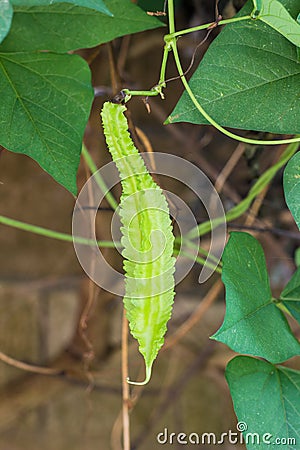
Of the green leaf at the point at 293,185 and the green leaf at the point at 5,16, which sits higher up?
the green leaf at the point at 5,16

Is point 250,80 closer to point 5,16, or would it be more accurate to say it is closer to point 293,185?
point 293,185

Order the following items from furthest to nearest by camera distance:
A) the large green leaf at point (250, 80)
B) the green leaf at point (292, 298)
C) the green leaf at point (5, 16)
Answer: the green leaf at point (292, 298) → the large green leaf at point (250, 80) → the green leaf at point (5, 16)

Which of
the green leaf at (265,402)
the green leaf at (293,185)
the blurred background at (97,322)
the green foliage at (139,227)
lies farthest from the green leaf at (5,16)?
the blurred background at (97,322)

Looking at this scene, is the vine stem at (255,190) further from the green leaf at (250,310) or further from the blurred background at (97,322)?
the blurred background at (97,322)

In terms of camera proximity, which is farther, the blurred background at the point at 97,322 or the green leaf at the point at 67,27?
the blurred background at the point at 97,322

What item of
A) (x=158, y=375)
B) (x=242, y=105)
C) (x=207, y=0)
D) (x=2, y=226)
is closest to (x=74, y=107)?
(x=242, y=105)

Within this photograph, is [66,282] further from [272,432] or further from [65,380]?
[272,432]

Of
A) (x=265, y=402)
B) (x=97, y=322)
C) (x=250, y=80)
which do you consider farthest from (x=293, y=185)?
(x=97, y=322)
